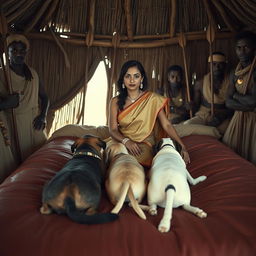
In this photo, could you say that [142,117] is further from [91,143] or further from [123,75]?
[91,143]

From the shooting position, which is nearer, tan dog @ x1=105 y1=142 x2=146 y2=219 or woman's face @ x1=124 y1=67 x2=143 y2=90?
tan dog @ x1=105 y1=142 x2=146 y2=219

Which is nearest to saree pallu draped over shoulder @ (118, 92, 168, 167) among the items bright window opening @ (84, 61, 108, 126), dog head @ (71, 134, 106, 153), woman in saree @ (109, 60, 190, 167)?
woman in saree @ (109, 60, 190, 167)

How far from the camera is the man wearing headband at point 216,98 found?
4230mm

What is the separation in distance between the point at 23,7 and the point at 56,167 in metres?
2.01

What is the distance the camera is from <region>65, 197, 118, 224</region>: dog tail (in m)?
1.60

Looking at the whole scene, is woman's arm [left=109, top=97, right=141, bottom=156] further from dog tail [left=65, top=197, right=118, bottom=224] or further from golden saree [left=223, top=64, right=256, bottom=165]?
golden saree [left=223, top=64, right=256, bottom=165]

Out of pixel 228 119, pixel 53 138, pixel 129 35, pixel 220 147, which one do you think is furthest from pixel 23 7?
pixel 228 119

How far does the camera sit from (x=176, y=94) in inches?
193

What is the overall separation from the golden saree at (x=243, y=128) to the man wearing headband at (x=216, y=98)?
0.41 m

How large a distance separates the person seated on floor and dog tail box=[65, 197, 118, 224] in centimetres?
333

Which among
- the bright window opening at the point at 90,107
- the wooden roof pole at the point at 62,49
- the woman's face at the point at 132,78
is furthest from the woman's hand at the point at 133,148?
the wooden roof pole at the point at 62,49

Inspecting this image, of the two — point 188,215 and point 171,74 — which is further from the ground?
point 171,74

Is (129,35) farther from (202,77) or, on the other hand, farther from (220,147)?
(220,147)

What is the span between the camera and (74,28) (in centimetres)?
509
